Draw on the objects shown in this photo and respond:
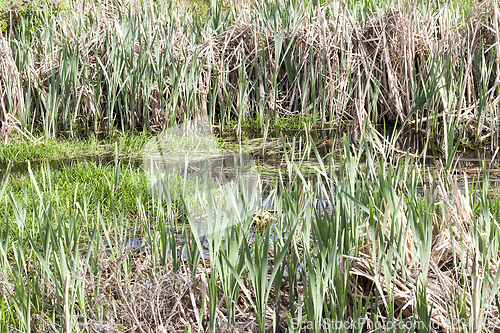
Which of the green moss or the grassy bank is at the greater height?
the green moss

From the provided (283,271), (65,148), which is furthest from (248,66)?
(283,271)

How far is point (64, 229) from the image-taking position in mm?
1474

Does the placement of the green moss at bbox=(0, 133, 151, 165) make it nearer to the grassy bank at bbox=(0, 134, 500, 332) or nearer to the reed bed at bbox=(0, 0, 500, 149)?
the reed bed at bbox=(0, 0, 500, 149)

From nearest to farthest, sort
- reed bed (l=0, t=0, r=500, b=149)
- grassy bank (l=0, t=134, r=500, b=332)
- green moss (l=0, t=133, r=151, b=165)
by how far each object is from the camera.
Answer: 1. grassy bank (l=0, t=134, r=500, b=332)
2. green moss (l=0, t=133, r=151, b=165)
3. reed bed (l=0, t=0, r=500, b=149)

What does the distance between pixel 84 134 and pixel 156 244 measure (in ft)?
10.5

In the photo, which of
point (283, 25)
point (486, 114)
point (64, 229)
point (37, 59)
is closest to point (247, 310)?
point (64, 229)

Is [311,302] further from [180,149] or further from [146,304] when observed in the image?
[180,149]

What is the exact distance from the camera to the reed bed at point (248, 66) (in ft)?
13.4

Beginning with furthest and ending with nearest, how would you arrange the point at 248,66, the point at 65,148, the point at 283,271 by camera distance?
the point at 248,66 → the point at 65,148 → the point at 283,271

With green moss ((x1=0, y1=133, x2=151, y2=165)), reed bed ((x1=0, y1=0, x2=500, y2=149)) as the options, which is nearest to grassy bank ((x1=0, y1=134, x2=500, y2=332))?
green moss ((x1=0, y1=133, x2=151, y2=165))

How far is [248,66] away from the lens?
4797 mm

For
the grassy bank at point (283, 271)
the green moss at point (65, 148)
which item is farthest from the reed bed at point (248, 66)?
the grassy bank at point (283, 271)

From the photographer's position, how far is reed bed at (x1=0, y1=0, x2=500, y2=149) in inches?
161

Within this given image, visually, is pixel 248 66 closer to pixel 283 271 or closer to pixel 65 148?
pixel 65 148
